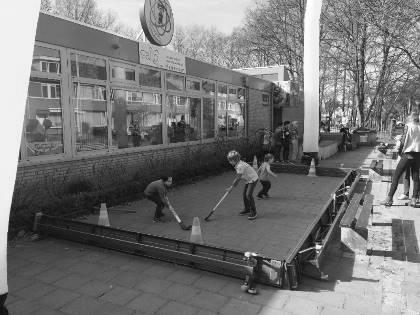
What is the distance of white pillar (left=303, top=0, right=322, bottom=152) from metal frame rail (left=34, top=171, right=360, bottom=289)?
819cm

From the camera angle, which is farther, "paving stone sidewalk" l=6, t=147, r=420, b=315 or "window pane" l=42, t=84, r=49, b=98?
"window pane" l=42, t=84, r=49, b=98

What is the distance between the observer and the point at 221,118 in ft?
48.6

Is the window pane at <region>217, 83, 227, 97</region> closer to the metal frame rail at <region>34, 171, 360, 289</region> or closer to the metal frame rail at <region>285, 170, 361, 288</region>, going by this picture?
the metal frame rail at <region>285, 170, 361, 288</region>

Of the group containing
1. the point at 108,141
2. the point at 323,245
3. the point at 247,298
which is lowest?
the point at 247,298

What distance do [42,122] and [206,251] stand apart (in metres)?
4.72

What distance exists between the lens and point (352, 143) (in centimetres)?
2211

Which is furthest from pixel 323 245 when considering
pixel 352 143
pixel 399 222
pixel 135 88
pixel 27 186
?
pixel 352 143

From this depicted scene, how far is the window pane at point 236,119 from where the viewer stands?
15500 mm

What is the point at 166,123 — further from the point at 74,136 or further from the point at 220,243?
the point at 220,243

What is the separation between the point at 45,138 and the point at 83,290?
433cm

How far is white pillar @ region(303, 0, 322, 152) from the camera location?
13242mm

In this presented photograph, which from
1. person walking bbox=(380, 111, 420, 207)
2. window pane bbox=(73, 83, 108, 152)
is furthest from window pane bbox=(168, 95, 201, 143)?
person walking bbox=(380, 111, 420, 207)

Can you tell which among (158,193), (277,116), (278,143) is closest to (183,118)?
(278,143)

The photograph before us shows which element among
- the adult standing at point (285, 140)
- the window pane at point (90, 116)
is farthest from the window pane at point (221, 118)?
the window pane at point (90, 116)
